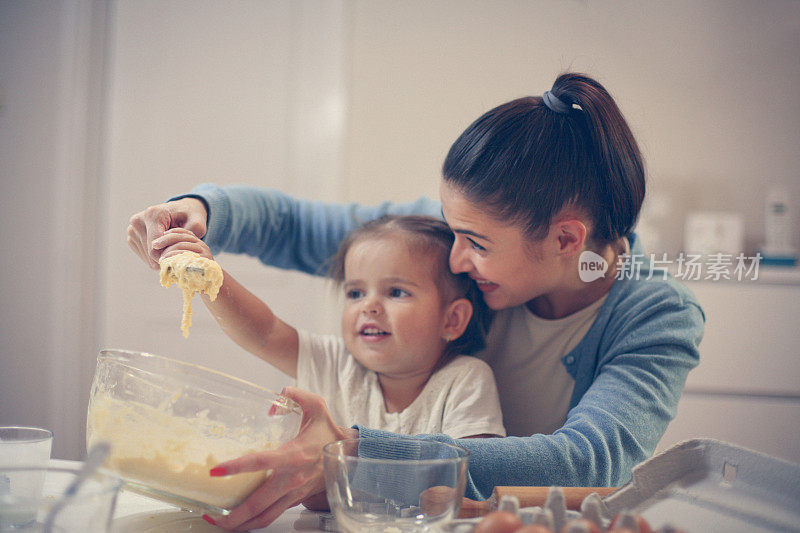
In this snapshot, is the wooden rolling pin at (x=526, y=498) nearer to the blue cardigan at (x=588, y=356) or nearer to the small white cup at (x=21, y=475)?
the blue cardigan at (x=588, y=356)

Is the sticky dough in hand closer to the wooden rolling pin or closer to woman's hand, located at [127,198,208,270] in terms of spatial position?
woman's hand, located at [127,198,208,270]

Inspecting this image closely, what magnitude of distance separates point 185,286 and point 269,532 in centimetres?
29

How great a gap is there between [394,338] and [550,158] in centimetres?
36

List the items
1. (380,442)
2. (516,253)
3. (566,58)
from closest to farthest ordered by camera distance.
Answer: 1. (380,442)
2. (516,253)
3. (566,58)

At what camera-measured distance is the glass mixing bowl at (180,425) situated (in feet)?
1.87

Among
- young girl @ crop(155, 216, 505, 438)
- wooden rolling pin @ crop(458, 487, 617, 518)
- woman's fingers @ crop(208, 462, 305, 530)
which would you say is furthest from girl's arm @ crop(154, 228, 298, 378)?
wooden rolling pin @ crop(458, 487, 617, 518)

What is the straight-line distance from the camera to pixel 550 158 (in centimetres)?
93

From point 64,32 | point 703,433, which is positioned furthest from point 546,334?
point 64,32

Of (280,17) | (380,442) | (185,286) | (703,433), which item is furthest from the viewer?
(280,17)

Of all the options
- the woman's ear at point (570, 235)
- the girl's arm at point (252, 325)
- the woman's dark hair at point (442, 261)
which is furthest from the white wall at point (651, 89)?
the girl's arm at point (252, 325)

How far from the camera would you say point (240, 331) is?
101cm

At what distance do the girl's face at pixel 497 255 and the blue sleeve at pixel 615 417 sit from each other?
14cm

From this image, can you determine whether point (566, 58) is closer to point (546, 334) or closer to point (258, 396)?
point (546, 334)

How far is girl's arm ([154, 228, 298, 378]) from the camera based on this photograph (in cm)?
97
